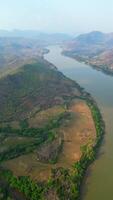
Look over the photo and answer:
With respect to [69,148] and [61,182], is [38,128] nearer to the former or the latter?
[69,148]

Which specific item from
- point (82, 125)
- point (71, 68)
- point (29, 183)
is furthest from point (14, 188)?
point (71, 68)

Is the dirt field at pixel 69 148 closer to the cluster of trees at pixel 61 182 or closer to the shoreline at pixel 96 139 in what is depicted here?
the shoreline at pixel 96 139

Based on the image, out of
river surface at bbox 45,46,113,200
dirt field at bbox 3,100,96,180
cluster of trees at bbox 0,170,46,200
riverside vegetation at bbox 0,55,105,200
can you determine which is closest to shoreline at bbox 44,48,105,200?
riverside vegetation at bbox 0,55,105,200

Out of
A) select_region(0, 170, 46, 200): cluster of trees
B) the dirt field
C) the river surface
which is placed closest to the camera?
select_region(0, 170, 46, 200): cluster of trees

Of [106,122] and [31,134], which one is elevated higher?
[106,122]

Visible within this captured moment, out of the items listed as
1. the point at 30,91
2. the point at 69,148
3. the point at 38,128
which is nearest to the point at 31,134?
the point at 38,128

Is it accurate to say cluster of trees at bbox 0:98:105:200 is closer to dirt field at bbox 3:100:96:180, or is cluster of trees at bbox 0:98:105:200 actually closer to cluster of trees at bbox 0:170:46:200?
cluster of trees at bbox 0:170:46:200
